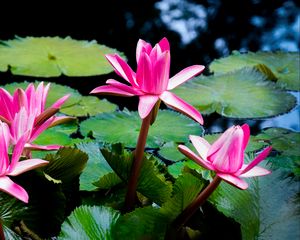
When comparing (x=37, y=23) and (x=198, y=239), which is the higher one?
(x=198, y=239)

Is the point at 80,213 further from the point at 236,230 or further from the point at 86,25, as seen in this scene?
Result: the point at 86,25

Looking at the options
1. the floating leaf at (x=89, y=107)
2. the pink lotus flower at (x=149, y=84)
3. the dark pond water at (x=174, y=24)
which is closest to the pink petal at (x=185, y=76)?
the pink lotus flower at (x=149, y=84)

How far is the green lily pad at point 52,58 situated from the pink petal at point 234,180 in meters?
1.34

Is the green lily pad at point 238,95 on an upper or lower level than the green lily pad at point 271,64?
upper

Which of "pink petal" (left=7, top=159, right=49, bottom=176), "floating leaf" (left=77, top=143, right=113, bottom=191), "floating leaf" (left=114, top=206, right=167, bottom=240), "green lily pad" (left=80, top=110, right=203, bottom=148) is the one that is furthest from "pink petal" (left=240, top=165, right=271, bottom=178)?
"green lily pad" (left=80, top=110, right=203, bottom=148)

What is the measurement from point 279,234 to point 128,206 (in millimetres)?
200

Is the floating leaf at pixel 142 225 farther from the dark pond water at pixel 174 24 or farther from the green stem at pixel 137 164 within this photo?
the dark pond water at pixel 174 24

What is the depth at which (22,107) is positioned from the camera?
1.94 feet

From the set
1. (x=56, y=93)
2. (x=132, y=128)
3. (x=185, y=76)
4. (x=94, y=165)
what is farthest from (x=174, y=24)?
(x=185, y=76)

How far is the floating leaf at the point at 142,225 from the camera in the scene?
584 mm

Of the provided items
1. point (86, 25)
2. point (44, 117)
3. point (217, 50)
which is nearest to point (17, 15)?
point (86, 25)

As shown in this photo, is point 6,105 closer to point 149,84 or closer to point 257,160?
point 149,84

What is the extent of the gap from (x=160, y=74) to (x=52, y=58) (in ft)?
4.55

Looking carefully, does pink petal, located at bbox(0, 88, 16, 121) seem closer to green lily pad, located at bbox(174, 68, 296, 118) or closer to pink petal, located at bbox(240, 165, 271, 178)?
pink petal, located at bbox(240, 165, 271, 178)
